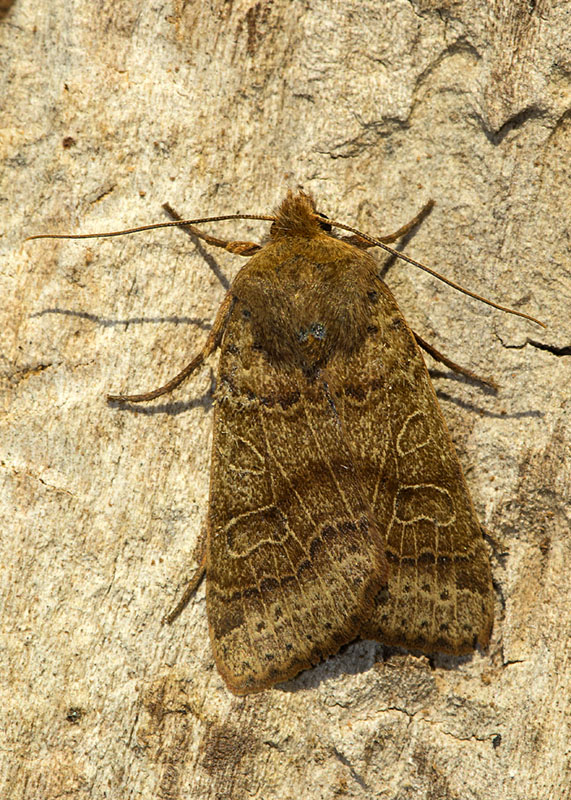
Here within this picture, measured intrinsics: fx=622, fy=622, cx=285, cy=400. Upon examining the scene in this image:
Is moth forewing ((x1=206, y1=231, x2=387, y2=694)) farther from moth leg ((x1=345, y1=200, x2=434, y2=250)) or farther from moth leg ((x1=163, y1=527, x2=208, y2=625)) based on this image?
moth leg ((x1=345, y1=200, x2=434, y2=250))

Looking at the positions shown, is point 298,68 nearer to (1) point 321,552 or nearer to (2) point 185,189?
(2) point 185,189

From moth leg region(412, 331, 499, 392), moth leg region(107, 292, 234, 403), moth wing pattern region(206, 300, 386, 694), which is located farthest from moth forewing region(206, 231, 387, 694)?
moth leg region(412, 331, 499, 392)

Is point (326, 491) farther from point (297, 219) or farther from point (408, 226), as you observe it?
point (408, 226)

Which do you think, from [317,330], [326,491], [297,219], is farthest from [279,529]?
[297,219]

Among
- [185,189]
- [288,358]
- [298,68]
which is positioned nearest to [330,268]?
[288,358]

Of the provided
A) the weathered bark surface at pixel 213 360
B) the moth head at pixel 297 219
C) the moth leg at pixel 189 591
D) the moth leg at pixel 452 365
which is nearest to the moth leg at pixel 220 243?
the weathered bark surface at pixel 213 360

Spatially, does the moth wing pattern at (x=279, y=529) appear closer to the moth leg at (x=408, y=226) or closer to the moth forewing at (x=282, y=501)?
the moth forewing at (x=282, y=501)
